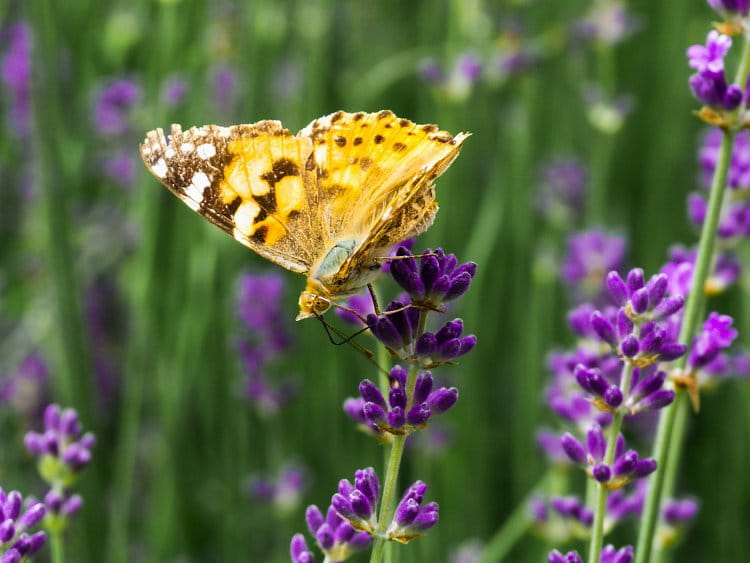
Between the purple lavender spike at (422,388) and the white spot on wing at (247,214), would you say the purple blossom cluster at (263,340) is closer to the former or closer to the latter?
the white spot on wing at (247,214)

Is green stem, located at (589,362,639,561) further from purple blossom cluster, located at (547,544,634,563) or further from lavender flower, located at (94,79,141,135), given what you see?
lavender flower, located at (94,79,141,135)

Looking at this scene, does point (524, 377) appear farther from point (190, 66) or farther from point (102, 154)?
point (102, 154)

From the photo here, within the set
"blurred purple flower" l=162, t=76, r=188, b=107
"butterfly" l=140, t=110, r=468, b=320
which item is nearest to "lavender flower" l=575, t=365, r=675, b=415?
"butterfly" l=140, t=110, r=468, b=320

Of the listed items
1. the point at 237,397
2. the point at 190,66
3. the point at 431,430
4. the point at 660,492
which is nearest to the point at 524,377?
the point at 431,430

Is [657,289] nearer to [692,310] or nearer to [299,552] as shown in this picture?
[692,310]

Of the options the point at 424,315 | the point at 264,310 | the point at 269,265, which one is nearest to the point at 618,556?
the point at 424,315

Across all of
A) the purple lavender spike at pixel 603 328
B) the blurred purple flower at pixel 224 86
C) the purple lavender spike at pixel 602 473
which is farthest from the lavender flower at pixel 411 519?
the blurred purple flower at pixel 224 86
